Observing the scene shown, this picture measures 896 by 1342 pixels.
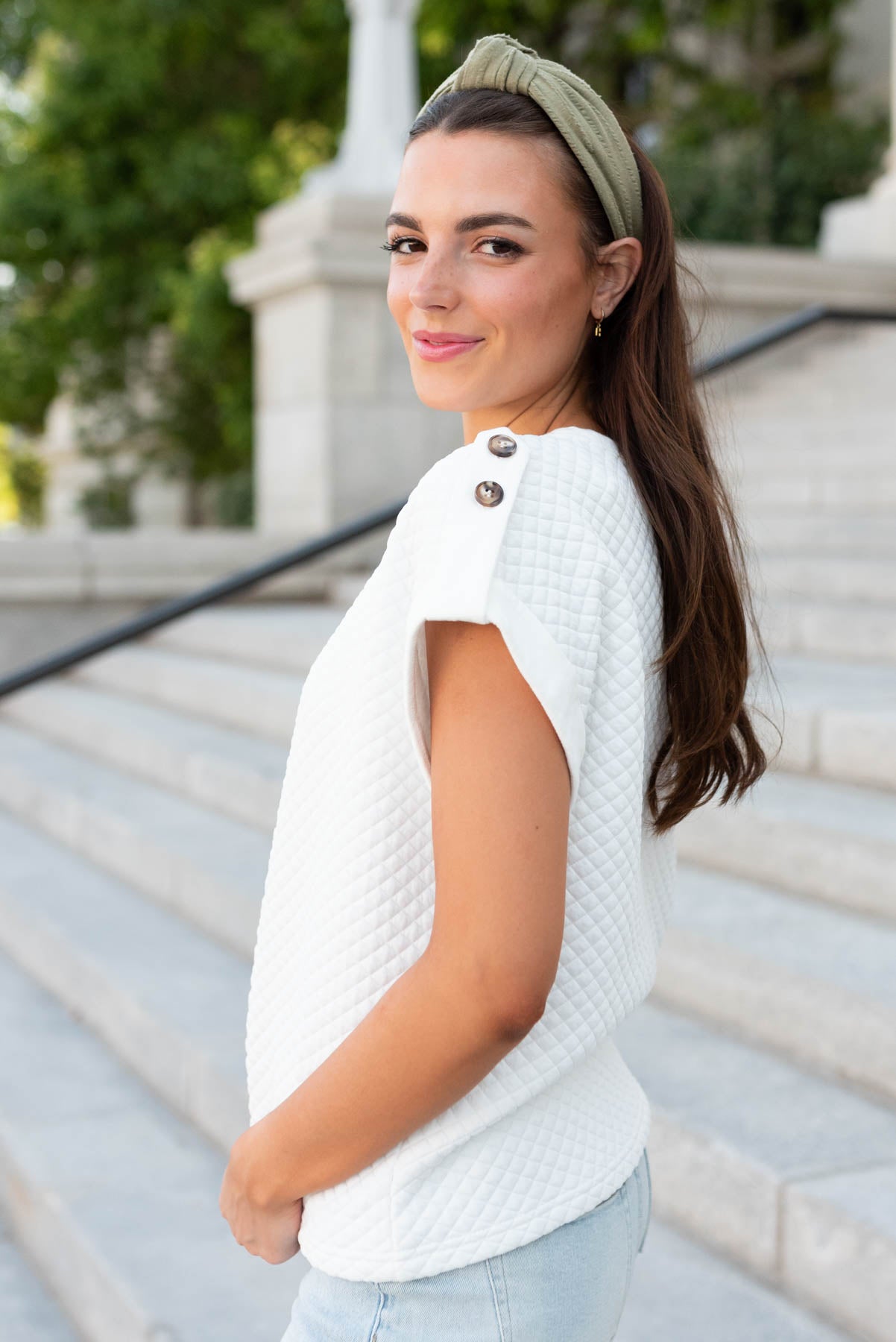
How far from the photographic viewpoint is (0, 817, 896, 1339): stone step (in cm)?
241

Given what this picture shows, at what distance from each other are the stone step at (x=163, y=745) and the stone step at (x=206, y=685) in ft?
0.18

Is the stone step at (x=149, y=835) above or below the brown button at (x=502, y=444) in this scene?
below

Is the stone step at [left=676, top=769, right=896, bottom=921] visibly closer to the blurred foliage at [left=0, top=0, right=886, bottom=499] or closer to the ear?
the ear

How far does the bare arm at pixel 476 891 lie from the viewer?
957 mm

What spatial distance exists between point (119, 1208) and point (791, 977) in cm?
140

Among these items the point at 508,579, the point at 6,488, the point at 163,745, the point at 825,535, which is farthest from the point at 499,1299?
the point at 6,488

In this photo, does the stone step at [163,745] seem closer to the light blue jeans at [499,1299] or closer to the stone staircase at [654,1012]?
the stone staircase at [654,1012]

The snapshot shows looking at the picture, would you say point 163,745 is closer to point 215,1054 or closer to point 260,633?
point 260,633

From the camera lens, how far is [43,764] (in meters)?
6.20

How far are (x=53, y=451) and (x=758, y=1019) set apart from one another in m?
19.8

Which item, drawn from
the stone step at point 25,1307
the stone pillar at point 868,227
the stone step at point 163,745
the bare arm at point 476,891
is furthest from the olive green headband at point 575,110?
the stone pillar at point 868,227

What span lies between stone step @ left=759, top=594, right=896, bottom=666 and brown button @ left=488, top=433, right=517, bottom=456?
3354 mm

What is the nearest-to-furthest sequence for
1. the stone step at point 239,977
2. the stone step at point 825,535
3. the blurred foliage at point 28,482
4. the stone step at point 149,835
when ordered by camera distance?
the stone step at point 239,977 → the stone step at point 149,835 → the stone step at point 825,535 → the blurred foliage at point 28,482

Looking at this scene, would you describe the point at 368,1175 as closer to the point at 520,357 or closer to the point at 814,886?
the point at 520,357
